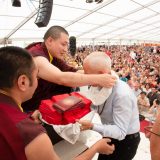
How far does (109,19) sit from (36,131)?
7.50 m

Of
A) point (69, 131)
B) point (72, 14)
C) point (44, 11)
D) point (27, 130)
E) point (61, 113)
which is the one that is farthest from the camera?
point (72, 14)

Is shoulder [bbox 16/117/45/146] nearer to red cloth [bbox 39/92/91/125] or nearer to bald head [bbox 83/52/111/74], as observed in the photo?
red cloth [bbox 39/92/91/125]

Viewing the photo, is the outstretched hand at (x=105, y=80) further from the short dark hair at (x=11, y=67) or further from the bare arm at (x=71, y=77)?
the short dark hair at (x=11, y=67)

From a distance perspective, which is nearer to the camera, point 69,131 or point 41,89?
point 69,131

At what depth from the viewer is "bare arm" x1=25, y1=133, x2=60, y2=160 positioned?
78cm

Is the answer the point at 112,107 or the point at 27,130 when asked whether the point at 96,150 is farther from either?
the point at 27,130

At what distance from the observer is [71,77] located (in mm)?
1349

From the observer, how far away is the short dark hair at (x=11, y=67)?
87cm

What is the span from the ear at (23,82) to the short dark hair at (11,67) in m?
0.01

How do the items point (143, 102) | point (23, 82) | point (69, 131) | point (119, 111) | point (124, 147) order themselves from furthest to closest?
point (143, 102)
point (124, 147)
point (119, 111)
point (69, 131)
point (23, 82)

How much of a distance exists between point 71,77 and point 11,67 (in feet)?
1.73

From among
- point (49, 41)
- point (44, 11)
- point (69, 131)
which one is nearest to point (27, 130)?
point (69, 131)

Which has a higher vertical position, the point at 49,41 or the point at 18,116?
the point at 49,41

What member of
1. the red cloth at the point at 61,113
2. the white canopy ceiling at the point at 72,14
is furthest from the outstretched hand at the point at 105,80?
the white canopy ceiling at the point at 72,14
